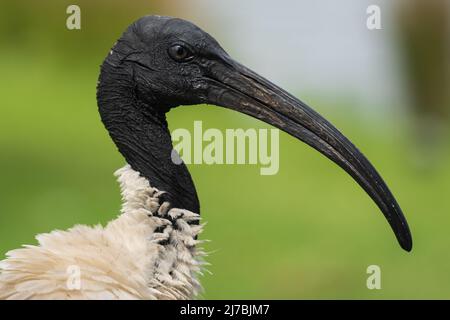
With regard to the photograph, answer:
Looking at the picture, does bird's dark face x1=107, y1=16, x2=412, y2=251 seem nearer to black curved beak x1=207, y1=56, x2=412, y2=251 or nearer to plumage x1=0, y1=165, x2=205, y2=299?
black curved beak x1=207, y1=56, x2=412, y2=251

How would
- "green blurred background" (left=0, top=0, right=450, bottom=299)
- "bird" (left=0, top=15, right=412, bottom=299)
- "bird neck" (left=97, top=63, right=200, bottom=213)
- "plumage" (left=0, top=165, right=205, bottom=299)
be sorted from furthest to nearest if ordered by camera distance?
"green blurred background" (left=0, top=0, right=450, bottom=299) → "bird neck" (left=97, top=63, right=200, bottom=213) → "bird" (left=0, top=15, right=412, bottom=299) → "plumage" (left=0, top=165, right=205, bottom=299)

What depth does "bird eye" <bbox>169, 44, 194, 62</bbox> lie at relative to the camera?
4.38m

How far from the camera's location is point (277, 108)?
4.41 metres

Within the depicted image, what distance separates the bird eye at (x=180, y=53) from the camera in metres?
4.38

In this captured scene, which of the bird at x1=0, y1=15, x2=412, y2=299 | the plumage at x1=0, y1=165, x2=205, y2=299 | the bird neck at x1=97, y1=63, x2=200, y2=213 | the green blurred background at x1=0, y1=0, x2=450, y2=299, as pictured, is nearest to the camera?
the plumage at x1=0, y1=165, x2=205, y2=299

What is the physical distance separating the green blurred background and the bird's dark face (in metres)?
4.30

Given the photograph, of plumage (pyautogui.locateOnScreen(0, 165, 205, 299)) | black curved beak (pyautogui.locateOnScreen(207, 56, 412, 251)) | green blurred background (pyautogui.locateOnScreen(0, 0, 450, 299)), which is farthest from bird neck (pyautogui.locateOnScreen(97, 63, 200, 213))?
green blurred background (pyautogui.locateOnScreen(0, 0, 450, 299))

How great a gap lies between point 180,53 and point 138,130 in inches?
14.7

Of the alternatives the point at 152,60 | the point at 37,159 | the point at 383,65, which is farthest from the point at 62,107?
the point at 152,60

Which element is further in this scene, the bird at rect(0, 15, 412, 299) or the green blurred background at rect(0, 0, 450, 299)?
the green blurred background at rect(0, 0, 450, 299)

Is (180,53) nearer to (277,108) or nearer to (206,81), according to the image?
(206,81)

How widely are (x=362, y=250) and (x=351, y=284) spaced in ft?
3.15

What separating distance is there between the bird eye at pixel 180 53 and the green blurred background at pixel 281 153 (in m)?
4.40

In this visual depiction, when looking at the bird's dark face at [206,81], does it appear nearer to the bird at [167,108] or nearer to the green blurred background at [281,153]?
the bird at [167,108]
